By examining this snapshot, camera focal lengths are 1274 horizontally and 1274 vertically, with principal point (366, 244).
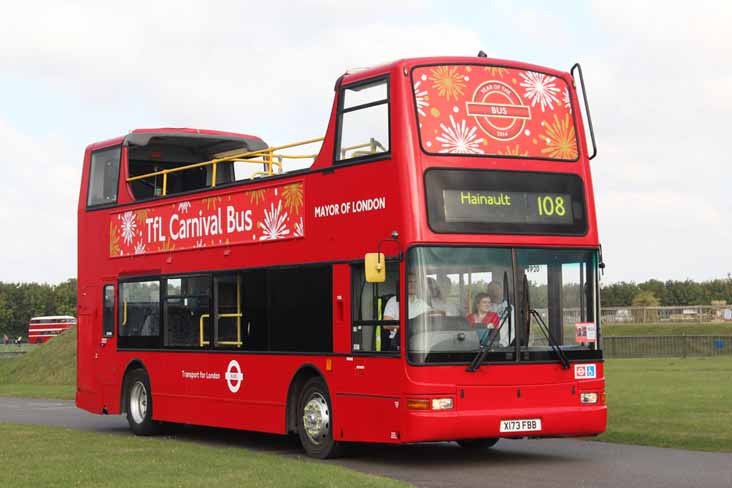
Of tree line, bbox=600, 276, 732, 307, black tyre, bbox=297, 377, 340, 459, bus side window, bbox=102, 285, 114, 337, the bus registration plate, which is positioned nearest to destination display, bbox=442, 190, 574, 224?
the bus registration plate

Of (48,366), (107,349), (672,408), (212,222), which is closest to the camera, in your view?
(212,222)

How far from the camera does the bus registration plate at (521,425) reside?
47.6ft

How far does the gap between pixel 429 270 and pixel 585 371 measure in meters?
2.34

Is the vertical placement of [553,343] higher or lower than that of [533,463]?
higher

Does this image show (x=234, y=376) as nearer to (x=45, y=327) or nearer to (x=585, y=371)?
(x=585, y=371)

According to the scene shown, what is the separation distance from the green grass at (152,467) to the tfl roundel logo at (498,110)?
4.32m

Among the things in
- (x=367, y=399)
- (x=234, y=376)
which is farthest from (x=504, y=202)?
(x=234, y=376)

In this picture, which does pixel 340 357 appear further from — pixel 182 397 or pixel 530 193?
pixel 182 397

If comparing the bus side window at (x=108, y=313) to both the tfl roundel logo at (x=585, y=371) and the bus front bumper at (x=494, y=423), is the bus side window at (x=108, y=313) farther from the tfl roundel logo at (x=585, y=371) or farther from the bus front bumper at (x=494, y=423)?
the tfl roundel logo at (x=585, y=371)

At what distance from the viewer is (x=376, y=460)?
52.3 ft

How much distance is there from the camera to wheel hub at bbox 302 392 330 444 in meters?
16.0

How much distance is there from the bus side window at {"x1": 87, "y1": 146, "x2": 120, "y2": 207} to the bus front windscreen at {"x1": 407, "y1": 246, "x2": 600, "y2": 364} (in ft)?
29.4

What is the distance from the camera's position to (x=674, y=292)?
309 ft

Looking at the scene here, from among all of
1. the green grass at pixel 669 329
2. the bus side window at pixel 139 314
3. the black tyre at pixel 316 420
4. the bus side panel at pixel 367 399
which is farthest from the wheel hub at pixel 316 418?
the green grass at pixel 669 329
